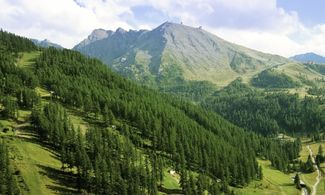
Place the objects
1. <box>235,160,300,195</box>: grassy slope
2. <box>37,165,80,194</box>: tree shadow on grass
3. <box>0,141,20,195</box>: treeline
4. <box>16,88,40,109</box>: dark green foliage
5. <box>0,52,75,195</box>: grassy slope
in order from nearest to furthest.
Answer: <box>0,141,20,195</box>: treeline → <box>0,52,75,195</box>: grassy slope → <box>37,165,80,194</box>: tree shadow on grass → <box>235,160,300,195</box>: grassy slope → <box>16,88,40,109</box>: dark green foliage

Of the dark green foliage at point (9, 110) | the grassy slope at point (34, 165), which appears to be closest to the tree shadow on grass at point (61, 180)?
the grassy slope at point (34, 165)

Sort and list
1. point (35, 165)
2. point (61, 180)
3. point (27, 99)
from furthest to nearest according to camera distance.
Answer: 1. point (27, 99)
2. point (35, 165)
3. point (61, 180)

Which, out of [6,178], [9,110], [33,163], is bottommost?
[6,178]

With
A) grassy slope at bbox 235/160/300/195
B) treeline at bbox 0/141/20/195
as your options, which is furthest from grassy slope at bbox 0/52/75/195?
grassy slope at bbox 235/160/300/195

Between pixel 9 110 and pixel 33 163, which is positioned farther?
pixel 9 110

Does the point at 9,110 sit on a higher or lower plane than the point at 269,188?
higher

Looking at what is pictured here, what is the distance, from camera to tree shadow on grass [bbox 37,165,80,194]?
391 feet

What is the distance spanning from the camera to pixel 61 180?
125m

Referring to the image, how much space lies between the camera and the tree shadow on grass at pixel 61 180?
119188 mm

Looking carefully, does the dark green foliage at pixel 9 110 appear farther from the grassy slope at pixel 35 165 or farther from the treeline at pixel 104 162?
the treeline at pixel 104 162

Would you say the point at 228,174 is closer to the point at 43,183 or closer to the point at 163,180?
the point at 163,180

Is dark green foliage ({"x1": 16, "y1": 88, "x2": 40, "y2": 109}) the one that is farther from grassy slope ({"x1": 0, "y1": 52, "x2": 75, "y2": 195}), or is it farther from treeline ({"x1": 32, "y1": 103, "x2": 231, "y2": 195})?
grassy slope ({"x1": 0, "y1": 52, "x2": 75, "y2": 195})

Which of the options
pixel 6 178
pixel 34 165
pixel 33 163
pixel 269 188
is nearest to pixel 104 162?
pixel 34 165

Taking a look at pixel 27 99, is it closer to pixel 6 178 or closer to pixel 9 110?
pixel 9 110
